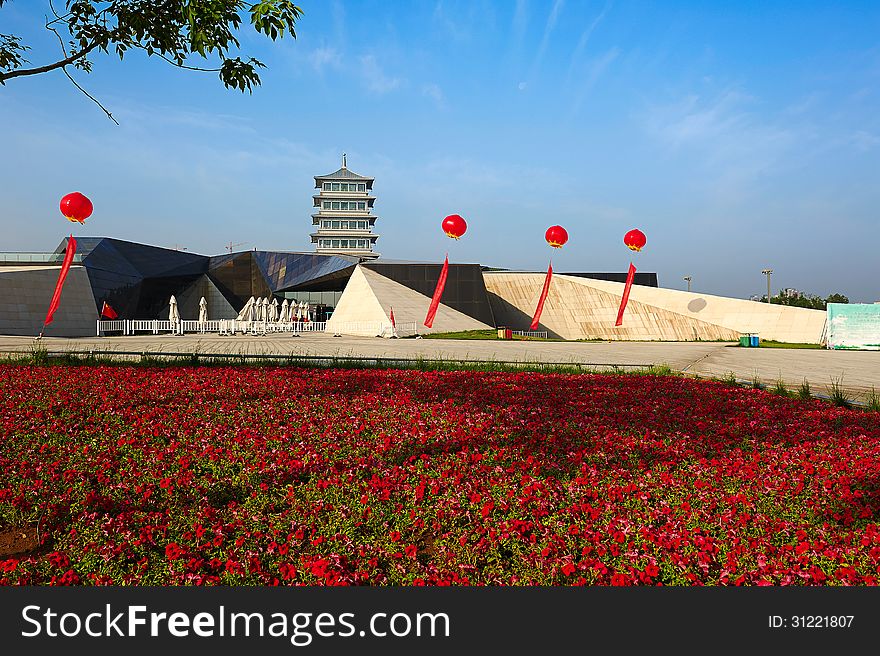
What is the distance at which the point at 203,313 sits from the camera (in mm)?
28156

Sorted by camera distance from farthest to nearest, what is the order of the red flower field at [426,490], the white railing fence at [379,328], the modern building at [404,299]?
the white railing fence at [379,328], the modern building at [404,299], the red flower field at [426,490]

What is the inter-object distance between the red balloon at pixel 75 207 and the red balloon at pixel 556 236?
1784 centimetres

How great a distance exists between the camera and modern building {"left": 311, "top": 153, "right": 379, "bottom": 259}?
6619cm

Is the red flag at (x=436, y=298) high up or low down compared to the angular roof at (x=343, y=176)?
down

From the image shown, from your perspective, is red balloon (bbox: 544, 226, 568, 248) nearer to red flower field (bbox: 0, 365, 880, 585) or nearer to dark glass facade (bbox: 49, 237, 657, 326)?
dark glass facade (bbox: 49, 237, 657, 326)

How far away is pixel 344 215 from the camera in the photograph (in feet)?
219

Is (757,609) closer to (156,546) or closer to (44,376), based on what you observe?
(156,546)

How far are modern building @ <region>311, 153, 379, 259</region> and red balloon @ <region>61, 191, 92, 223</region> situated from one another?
49366 mm

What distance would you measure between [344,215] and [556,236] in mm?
45533

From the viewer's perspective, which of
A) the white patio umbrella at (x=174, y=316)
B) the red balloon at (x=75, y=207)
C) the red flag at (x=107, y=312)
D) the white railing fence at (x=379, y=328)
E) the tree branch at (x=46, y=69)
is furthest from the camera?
the red flag at (x=107, y=312)

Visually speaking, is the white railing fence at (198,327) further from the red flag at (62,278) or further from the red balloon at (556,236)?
the red balloon at (556,236)

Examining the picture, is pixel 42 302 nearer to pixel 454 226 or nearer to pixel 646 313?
pixel 454 226

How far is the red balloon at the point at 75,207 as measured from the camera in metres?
15.8

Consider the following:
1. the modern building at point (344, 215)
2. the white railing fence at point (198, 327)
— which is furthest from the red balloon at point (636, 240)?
the modern building at point (344, 215)
